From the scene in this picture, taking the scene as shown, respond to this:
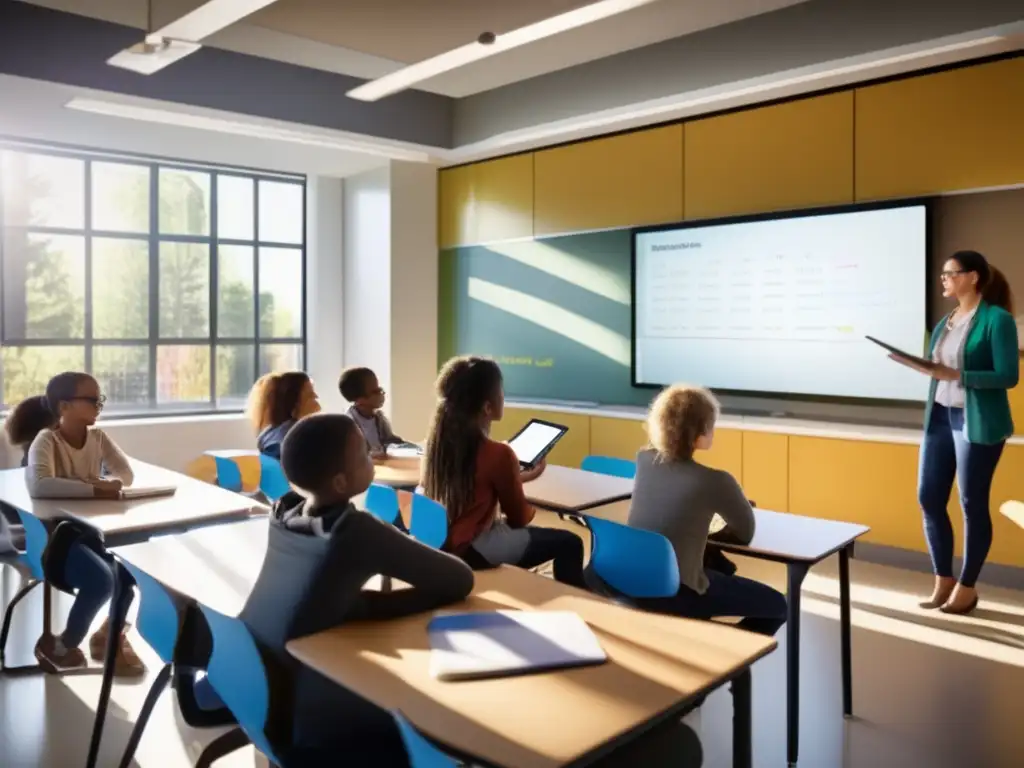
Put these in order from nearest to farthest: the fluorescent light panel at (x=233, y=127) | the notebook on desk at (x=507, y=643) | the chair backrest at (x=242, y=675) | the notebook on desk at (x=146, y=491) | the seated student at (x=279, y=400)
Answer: the notebook on desk at (x=507, y=643), the chair backrest at (x=242, y=675), the notebook on desk at (x=146, y=491), the seated student at (x=279, y=400), the fluorescent light panel at (x=233, y=127)

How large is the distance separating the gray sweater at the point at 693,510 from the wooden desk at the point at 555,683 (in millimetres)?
660

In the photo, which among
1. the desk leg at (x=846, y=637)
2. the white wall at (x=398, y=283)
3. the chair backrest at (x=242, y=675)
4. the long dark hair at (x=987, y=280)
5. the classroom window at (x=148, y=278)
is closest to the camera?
the chair backrest at (x=242, y=675)

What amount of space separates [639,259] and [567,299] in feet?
2.50

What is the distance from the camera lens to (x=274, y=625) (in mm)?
1750

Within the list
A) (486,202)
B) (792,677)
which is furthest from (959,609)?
(486,202)

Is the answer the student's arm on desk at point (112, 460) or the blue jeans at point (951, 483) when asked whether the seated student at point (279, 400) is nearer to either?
the student's arm on desk at point (112, 460)

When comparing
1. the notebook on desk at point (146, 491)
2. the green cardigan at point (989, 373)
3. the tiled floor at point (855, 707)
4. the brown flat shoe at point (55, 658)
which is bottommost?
the tiled floor at point (855, 707)

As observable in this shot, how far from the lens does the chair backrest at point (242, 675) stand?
168 cm

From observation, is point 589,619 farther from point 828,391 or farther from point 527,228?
point 527,228

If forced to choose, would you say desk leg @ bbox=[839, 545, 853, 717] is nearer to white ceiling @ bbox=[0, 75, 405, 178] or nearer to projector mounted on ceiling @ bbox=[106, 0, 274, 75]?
projector mounted on ceiling @ bbox=[106, 0, 274, 75]

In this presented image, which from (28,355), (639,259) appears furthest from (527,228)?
(28,355)

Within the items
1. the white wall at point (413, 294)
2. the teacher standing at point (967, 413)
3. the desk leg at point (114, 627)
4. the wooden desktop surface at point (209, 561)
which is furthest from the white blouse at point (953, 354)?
the white wall at point (413, 294)

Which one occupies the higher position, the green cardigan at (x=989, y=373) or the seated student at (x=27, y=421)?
the green cardigan at (x=989, y=373)

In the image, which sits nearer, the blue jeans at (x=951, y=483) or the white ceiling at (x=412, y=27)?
the blue jeans at (x=951, y=483)
